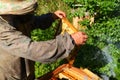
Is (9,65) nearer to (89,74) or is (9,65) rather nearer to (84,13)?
(89,74)

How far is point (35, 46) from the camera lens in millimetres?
3863

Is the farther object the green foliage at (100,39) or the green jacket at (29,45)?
the green foliage at (100,39)

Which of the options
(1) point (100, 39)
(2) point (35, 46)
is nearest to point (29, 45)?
(2) point (35, 46)

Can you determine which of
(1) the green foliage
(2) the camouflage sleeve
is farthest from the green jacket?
(1) the green foliage

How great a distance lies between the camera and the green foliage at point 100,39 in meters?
5.86

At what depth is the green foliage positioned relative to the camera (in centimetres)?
586

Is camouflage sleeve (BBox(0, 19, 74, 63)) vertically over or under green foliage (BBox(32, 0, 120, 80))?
over

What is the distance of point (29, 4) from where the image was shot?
3885mm

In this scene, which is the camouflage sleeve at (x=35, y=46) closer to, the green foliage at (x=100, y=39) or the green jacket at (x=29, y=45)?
the green jacket at (x=29, y=45)

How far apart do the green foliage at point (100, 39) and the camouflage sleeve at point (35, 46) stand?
2.03m

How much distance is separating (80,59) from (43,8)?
271 centimetres

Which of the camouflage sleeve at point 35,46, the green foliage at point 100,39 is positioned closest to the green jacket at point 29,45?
the camouflage sleeve at point 35,46

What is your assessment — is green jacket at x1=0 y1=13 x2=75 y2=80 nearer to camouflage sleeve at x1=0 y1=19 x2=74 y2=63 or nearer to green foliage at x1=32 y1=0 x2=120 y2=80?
camouflage sleeve at x1=0 y1=19 x2=74 y2=63

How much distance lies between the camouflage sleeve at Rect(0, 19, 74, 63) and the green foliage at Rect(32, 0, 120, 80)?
2028mm
